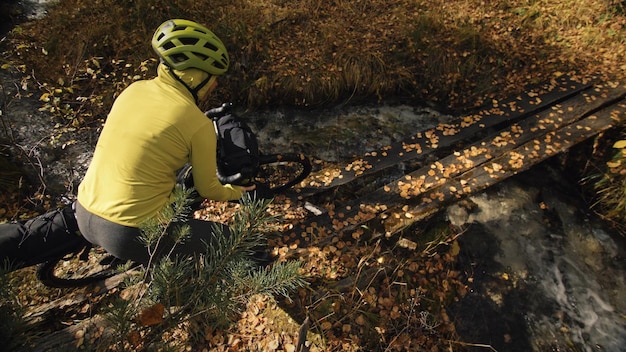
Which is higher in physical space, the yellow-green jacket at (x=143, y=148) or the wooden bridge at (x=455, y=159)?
the yellow-green jacket at (x=143, y=148)

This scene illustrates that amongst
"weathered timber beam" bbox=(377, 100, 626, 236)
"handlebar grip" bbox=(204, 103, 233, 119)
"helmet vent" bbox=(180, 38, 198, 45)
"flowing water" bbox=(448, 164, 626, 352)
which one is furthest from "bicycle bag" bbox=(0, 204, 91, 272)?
"flowing water" bbox=(448, 164, 626, 352)

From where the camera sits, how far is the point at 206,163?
8.71 ft

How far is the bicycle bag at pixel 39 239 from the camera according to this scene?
276 cm

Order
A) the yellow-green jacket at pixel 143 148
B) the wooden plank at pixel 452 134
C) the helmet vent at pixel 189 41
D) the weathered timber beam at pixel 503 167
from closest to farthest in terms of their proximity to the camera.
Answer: the yellow-green jacket at pixel 143 148
the helmet vent at pixel 189 41
the weathered timber beam at pixel 503 167
the wooden plank at pixel 452 134

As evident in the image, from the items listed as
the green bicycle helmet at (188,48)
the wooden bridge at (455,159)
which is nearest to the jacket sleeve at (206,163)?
the green bicycle helmet at (188,48)

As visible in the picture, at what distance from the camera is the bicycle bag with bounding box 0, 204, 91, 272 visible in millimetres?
2758

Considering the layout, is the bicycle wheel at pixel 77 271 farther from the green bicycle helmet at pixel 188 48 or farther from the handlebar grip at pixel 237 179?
the green bicycle helmet at pixel 188 48

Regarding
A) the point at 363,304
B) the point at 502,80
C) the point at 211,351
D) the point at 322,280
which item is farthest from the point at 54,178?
the point at 502,80

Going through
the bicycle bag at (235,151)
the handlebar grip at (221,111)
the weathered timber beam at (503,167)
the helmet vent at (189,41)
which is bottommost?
the weathered timber beam at (503,167)

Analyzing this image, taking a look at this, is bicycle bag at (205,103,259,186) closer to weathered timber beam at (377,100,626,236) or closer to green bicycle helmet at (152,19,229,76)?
green bicycle helmet at (152,19,229,76)

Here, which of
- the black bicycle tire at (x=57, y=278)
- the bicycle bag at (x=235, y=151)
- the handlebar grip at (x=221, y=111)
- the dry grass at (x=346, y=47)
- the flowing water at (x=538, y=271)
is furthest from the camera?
the dry grass at (x=346, y=47)

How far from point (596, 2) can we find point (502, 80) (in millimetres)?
3471

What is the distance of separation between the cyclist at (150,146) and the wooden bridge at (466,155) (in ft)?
6.11

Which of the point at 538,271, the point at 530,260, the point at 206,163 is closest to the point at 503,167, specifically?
the point at 530,260
